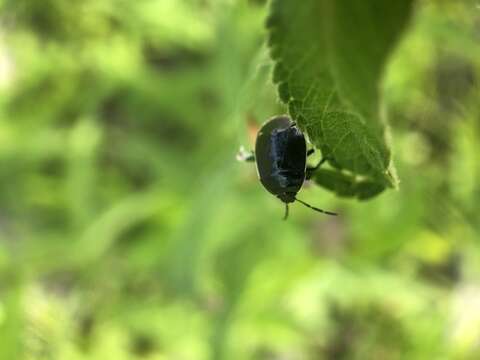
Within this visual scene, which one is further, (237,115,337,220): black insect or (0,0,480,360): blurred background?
(0,0,480,360): blurred background

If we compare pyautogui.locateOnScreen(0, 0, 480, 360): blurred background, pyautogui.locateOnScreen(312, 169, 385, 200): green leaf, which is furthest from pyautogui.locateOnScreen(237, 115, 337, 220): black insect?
pyautogui.locateOnScreen(0, 0, 480, 360): blurred background

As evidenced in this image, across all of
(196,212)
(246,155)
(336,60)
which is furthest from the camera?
(196,212)

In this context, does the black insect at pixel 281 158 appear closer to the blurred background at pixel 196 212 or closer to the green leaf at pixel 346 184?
the green leaf at pixel 346 184

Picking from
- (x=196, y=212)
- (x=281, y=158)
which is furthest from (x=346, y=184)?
(x=196, y=212)

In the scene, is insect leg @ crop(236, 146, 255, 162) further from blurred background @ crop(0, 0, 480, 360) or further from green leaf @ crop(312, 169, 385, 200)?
blurred background @ crop(0, 0, 480, 360)

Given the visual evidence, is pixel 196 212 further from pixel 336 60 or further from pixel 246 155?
pixel 336 60

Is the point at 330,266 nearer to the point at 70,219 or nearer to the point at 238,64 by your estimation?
the point at 238,64
